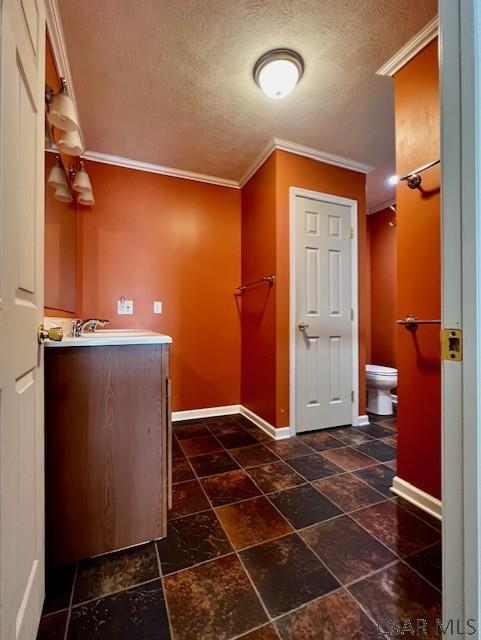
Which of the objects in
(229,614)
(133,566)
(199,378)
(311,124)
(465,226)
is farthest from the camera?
(199,378)

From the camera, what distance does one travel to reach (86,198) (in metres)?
2.21

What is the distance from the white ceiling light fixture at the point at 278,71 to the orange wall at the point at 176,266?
136cm

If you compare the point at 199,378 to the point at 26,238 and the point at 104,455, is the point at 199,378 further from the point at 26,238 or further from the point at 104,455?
the point at 26,238

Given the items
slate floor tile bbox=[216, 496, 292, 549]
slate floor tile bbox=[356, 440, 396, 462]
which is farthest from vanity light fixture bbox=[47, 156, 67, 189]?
slate floor tile bbox=[356, 440, 396, 462]

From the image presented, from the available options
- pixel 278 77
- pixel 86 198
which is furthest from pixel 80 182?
pixel 278 77

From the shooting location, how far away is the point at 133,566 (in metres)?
1.09

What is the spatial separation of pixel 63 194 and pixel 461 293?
7.07 feet

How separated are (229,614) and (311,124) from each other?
274cm

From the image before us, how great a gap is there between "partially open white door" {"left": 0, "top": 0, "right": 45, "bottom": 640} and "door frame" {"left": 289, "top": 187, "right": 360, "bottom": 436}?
1.77m

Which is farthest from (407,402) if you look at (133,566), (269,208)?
(269,208)

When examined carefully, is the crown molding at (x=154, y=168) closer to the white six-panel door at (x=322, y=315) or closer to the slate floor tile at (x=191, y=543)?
the white six-panel door at (x=322, y=315)

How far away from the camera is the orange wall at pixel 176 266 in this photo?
2.48 metres

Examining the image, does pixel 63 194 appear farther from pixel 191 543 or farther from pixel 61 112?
pixel 191 543

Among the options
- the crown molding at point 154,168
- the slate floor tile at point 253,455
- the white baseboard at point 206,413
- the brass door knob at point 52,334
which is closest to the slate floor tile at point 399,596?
the slate floor tile at point 253,455
